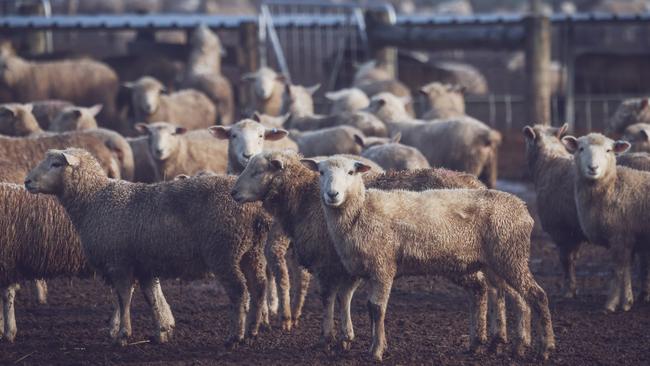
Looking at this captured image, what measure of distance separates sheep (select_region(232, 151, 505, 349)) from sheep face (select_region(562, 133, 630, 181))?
199cm

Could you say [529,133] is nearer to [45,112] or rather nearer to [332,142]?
[332,142]

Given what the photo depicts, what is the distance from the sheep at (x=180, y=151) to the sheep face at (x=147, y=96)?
9.48 feet

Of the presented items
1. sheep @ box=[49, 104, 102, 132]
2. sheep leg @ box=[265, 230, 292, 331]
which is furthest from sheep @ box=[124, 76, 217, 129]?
sheep leg @ box=[265, 230, 292, 331]

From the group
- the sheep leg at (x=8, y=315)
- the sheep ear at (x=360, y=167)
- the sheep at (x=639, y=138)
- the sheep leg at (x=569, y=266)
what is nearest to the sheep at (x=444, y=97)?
the sheep at (x=639, y=138)

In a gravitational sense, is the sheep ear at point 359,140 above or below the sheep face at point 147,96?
below

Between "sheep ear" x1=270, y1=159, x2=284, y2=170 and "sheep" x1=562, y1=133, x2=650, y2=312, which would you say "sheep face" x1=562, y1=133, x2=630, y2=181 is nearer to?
"sheep" x1=562, y1=133, x2=650, y2=312

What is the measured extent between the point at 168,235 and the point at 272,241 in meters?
0.86

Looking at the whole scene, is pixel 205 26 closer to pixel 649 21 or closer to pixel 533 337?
pixel 649 21

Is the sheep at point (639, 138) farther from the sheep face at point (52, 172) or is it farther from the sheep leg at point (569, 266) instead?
the sheep face at point (52, 172)

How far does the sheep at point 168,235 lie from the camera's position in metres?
6.92

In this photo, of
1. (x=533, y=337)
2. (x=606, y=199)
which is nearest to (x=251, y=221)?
(x=533, y=337)

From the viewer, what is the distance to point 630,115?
11.4 meters

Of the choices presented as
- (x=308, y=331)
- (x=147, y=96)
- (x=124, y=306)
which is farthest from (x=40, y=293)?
(x=147, y=96)

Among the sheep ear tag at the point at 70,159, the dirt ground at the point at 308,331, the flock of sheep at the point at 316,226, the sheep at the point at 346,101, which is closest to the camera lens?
the flock of sheep at the point at 316,226
